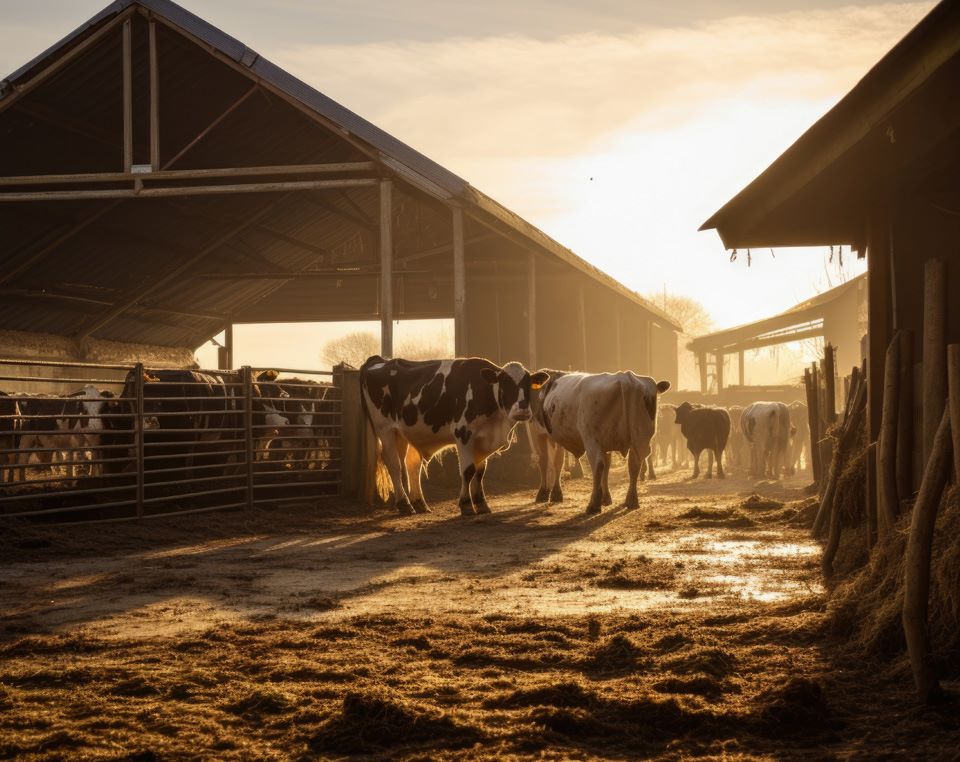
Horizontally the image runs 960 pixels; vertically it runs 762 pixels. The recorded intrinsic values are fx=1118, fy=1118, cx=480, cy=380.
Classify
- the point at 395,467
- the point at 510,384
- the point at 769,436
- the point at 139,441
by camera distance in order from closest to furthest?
the point at 139,441
the point at 510,384
the point at 395,467
the point at 769,436

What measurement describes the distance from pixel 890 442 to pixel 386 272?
1144cm

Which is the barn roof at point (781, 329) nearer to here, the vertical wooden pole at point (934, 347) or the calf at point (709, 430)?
the calf at point (709, 430)

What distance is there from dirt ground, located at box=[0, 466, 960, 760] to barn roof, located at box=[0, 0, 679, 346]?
9.45m

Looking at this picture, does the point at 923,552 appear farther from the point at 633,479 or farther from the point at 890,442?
the point at 633,479

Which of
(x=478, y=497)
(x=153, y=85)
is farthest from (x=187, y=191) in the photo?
(x=478, y=497)

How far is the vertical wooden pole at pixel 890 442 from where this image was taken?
6.35 m

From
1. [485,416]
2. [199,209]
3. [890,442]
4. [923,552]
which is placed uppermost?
[199,209]

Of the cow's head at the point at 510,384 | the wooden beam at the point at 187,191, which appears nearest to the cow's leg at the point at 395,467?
the cow's head at the point at 510,384

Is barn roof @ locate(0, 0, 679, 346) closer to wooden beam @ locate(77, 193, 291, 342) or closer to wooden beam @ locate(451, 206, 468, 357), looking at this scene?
wooden beam @ locate(77, 193, 291, 342)

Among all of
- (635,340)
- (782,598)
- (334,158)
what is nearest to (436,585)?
(782,598)

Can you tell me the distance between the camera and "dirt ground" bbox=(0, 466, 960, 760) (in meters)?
4.08

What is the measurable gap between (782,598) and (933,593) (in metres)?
1.93

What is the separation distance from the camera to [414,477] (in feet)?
47.0

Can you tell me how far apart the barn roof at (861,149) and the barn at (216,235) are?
6360 mm
